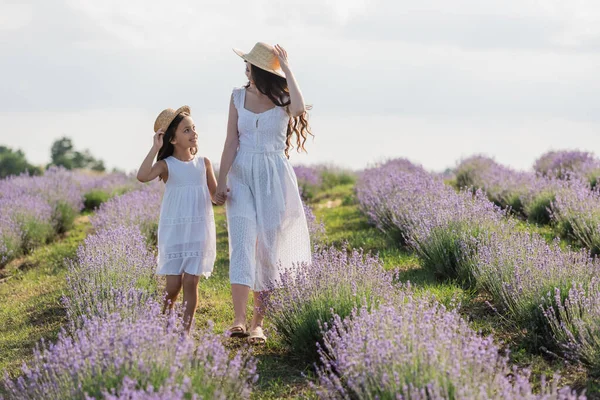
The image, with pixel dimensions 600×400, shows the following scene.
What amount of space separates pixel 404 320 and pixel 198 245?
1.70 m

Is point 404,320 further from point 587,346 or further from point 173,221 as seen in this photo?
point 173,221

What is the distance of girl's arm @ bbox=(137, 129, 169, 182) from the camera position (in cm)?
485

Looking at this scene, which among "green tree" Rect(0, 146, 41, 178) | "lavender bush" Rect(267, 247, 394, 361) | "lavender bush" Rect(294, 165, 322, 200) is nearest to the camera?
"lavender bush" Rect(267, 247, 394, 361)

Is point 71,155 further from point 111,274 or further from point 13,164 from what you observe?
point 111,274

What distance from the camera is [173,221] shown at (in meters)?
4.88

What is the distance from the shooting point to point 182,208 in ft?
16.0

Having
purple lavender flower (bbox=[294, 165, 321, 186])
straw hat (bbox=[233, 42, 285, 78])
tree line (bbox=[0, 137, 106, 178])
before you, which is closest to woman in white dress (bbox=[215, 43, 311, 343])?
straw hat (bbox=[233, 42, 285, 78])

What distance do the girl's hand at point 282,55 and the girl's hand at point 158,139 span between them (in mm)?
902

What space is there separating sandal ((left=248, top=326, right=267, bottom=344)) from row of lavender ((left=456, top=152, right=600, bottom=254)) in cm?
363

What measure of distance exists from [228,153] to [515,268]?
206cm

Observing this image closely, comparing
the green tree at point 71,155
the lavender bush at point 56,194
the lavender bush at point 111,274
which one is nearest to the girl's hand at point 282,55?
the lavender bush at point 111,274

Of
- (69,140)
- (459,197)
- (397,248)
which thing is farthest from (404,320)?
(69,140)

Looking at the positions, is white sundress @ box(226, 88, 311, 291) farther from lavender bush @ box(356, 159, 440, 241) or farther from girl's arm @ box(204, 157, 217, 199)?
lavender bush @ box(356, 159, 440, 241)

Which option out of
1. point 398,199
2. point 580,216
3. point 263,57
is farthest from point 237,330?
point 580,216
